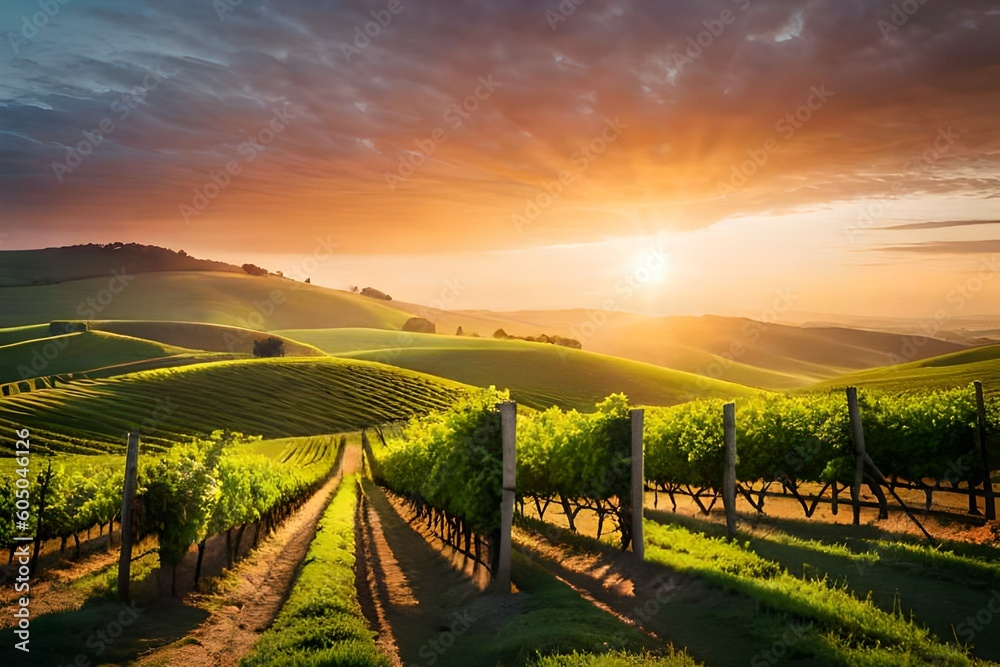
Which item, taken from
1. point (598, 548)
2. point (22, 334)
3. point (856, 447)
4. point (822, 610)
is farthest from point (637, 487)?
point (22, 334)

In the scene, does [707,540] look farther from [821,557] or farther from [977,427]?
[977,427]

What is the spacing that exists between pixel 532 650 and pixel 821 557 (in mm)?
9402

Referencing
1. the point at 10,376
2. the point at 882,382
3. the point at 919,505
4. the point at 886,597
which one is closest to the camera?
the point at 886,597

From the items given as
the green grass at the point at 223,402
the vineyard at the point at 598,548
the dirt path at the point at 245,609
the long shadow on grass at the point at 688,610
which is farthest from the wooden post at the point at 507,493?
the green grass at the point at 223,402

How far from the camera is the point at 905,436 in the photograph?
74.3 feet

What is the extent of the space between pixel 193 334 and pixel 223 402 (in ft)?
302

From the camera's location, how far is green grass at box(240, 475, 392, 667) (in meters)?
11.2

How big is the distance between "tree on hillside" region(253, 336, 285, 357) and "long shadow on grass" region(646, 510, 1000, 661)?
138895 millimetres

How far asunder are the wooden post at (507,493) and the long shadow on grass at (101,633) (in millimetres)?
7229

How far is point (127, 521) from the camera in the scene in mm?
16312

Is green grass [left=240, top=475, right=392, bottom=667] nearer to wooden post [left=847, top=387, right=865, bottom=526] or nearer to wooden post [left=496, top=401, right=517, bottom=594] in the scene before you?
wooden post [left=496, top=401, right=517, bottom=594]

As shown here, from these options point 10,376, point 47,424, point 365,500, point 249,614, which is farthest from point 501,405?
point 10,376

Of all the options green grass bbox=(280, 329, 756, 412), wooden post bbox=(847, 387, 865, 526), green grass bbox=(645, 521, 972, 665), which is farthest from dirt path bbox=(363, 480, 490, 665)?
green grass bbox=(280, 329, 756, 412)

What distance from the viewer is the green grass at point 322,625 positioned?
11156 millimetres
